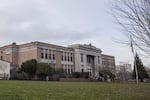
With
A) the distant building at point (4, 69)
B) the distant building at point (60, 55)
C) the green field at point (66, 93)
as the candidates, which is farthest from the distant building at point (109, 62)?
the green field at point (66, 93)

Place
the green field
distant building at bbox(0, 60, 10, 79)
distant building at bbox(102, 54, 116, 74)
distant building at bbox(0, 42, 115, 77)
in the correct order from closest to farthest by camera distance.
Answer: the green field, distant building at bbox(0, 60, 10, 79), distant building at bbox(0, 42, 115, 77), distant building at bbox(102, 54, 116, 74)

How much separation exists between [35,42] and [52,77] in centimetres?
1481

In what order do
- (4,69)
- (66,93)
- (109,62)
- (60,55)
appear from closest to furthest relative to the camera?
(66,93) < (4,69) < (60,55) < (109,62)

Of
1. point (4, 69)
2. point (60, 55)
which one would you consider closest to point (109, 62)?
point (60, 55)

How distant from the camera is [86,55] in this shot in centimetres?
9131

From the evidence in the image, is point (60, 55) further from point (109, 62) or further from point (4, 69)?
point (109, 62)

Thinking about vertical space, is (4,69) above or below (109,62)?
below

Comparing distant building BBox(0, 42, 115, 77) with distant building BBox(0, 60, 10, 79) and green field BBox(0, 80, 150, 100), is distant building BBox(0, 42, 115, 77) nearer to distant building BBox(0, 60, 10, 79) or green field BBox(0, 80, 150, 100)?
distant building BBox(0, 60, 10, 79)

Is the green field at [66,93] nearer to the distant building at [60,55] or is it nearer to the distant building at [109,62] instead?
the distant building at [60,55]

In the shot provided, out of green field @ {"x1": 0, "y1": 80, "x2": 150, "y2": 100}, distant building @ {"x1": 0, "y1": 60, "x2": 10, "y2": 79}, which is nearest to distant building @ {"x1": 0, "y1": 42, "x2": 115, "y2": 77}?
distant building @ {"x1": 0, "y1": 60, "x2": 10, "y2": 79}

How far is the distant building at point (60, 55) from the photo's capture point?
244 feet

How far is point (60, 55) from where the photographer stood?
266ft

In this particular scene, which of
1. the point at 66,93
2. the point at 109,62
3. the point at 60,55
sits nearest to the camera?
the point at 66,93

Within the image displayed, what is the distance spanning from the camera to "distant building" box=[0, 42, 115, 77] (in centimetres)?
7447
